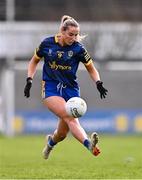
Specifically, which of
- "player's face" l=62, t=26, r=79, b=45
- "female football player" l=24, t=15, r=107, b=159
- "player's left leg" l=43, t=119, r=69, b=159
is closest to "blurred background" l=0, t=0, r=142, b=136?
"player's left leg" l=43, t=119, r=69, b=159

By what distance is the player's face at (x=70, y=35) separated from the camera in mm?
12789

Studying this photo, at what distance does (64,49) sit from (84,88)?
2834 cm

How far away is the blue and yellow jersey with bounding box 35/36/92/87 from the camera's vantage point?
1310cm

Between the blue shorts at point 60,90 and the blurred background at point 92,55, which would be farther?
the blurred background at point 92,55

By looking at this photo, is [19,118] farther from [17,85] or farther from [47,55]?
[47,55]

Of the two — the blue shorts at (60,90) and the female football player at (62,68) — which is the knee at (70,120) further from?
the blue shorts at (60,90)

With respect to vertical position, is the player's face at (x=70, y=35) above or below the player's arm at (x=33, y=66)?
above

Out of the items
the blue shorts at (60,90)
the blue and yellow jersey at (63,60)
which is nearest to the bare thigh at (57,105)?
the blue shorts at (60,90)

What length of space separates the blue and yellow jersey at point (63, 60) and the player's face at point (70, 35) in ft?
0.54

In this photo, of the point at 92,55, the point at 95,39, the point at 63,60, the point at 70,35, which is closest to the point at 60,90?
the point at 63,60

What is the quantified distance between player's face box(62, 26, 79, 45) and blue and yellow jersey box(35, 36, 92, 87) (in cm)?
16

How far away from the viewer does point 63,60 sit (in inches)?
515

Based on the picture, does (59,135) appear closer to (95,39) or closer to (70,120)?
(70,120)

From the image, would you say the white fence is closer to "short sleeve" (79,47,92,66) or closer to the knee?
"short sleeve" (79,47,92,66)
